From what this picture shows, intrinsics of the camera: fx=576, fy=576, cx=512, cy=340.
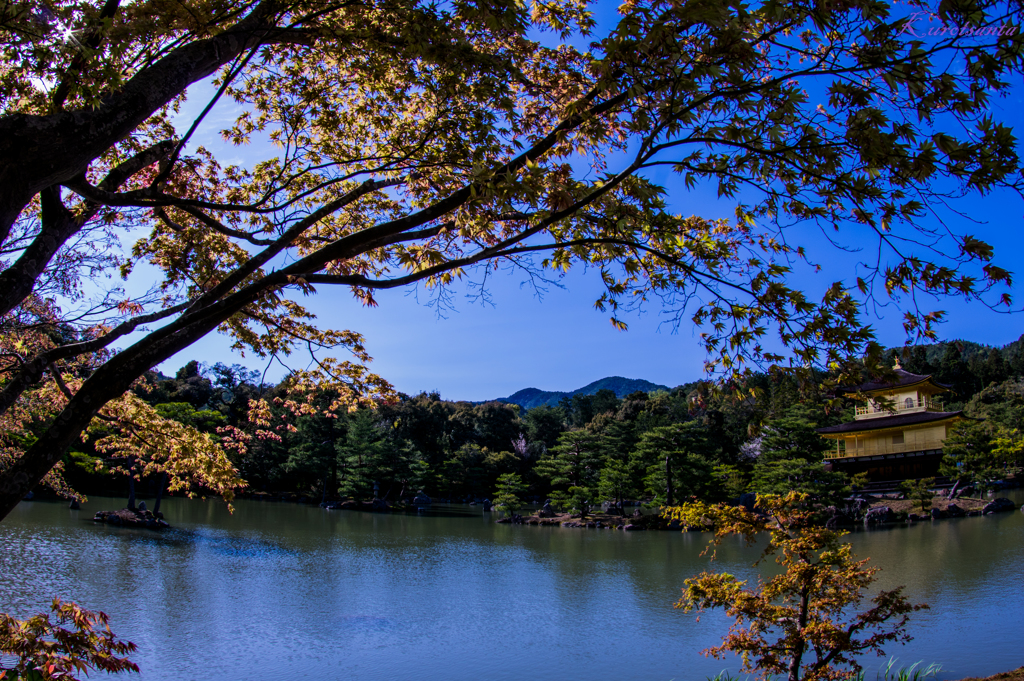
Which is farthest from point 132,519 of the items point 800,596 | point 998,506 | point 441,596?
point 998,506

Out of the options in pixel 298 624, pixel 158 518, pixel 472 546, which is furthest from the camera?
pixel 158 518

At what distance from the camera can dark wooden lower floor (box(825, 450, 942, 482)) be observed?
1766 cm

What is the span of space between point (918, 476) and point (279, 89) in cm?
2084

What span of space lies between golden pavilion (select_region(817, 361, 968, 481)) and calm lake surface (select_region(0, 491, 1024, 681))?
422 cm

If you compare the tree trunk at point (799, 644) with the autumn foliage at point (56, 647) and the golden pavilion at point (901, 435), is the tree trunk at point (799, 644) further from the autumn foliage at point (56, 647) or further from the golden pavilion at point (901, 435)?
the golden pavilion at point (901, 435)

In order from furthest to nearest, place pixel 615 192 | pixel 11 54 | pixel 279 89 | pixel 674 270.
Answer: pixel 279 89, pixel 674 270, pixel 615 192, pixel 11 54

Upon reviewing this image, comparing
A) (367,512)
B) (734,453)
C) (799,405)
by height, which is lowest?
(367,512)

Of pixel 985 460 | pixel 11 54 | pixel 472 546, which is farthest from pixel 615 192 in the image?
pixel 985 460

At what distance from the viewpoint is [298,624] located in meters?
6.45

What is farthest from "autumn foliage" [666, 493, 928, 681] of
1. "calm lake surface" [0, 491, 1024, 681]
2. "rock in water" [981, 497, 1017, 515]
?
"rock in water" [981, 497, 1017, 515]

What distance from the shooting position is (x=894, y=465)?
18.4 metres

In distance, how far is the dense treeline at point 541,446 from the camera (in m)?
16.0

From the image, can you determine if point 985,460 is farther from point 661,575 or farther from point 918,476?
point 661,575

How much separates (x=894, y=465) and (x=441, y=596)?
16.9 meters
